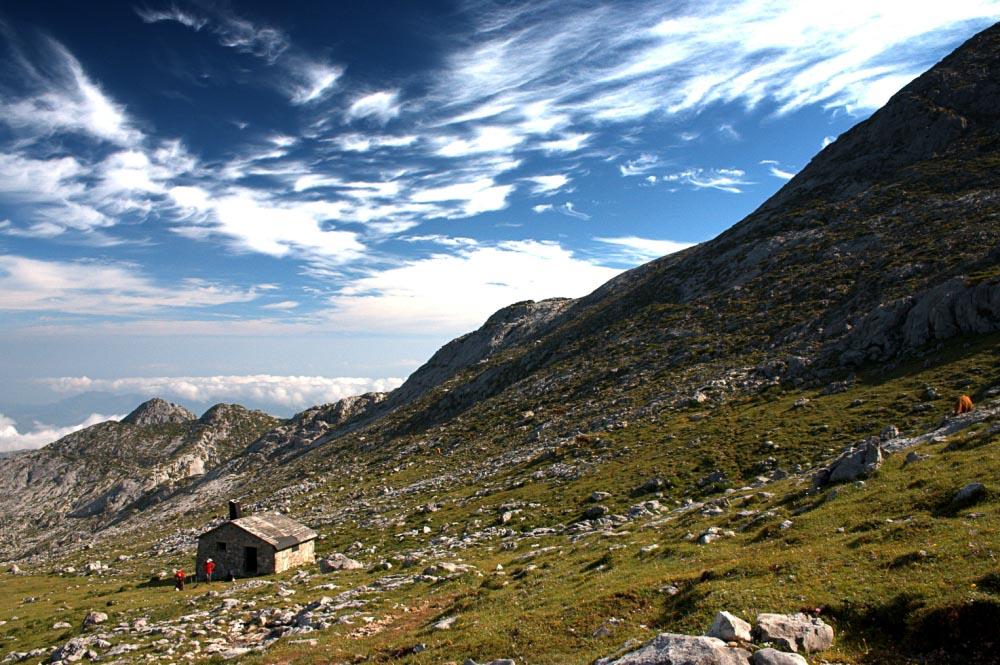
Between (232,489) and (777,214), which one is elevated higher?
(777,214)

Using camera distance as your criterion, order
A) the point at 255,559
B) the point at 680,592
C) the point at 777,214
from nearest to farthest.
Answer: the point at 680,592
the point at 255,559
the point at 777,214

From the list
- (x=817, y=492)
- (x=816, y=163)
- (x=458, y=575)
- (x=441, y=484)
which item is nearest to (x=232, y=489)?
(x=441, y=484)

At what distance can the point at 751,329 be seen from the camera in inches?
2451

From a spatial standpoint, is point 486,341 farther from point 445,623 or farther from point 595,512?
point 445,623

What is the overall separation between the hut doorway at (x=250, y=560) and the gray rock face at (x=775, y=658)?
130ft

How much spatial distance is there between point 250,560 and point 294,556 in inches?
125

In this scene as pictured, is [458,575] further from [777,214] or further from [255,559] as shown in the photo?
[777,214]

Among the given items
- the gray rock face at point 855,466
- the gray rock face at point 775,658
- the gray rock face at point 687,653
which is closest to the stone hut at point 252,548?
the gray rock face at point 687,653

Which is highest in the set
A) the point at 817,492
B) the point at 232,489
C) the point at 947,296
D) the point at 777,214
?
the point at 777,214

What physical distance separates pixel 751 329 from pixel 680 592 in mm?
52846

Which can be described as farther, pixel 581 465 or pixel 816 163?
pixel 816 163

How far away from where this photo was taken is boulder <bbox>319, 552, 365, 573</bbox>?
35719 millimetres

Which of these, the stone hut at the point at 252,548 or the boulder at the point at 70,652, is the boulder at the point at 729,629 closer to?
the boulder at the point at 70,652

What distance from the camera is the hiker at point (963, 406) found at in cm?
3008
